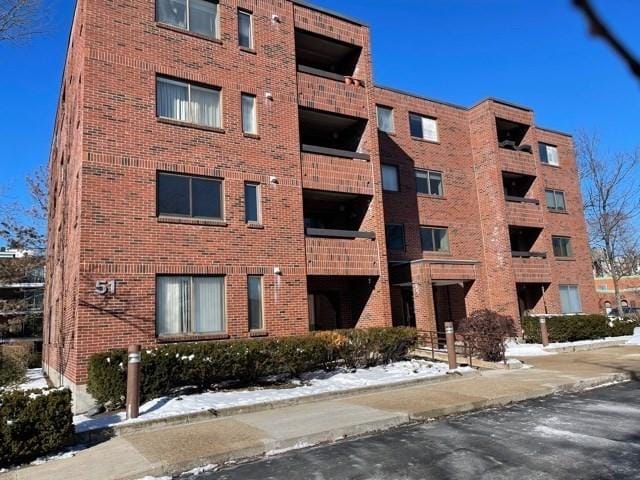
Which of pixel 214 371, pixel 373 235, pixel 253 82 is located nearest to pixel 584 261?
pixel 373 235

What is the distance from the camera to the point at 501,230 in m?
24.3

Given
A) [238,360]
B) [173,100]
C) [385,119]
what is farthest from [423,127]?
[238,360]

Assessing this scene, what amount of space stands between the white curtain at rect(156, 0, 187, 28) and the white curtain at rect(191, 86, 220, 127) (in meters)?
2.12

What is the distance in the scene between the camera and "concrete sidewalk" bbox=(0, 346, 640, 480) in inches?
265

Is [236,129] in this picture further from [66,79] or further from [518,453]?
[518,453]

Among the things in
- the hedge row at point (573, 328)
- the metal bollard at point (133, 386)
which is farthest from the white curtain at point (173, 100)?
the hedge row at point (573, 328)

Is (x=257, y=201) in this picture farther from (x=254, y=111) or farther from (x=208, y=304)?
(x=208, y=304)

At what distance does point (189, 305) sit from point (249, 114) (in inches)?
249

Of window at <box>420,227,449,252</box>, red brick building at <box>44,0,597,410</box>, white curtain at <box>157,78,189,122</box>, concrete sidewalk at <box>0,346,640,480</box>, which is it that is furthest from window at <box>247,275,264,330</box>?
window at <box>420,227,449,252</box>

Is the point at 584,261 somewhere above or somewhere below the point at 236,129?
below

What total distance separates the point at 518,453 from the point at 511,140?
80.2 ft

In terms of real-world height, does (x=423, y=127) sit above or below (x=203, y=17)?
below

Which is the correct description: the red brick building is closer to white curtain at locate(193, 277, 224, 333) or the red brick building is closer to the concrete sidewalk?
white curtain at locate(193, 277, 224, 333)

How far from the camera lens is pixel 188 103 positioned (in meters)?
15.0
